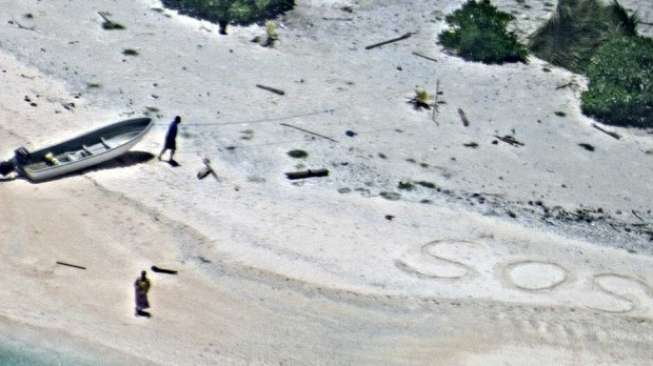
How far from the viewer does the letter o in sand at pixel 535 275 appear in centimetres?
3547

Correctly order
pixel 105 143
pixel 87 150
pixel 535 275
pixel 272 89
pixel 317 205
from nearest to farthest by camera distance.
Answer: pixel 535 275 < pixel 317 205 < pixel 87 150 < pixel 105 143 < pixel 272 89

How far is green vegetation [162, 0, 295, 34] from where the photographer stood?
50125 millimetres

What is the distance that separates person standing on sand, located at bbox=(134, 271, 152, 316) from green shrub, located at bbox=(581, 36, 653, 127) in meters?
19.7

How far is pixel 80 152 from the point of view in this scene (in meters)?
39.9

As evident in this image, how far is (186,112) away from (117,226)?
314 inches

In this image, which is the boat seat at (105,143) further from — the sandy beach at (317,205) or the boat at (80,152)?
the sandy beach at (317,205)

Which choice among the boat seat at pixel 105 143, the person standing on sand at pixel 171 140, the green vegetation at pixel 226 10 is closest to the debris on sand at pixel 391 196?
the person standing on sand at pixel 171 140

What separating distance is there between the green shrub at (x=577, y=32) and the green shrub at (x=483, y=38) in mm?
958

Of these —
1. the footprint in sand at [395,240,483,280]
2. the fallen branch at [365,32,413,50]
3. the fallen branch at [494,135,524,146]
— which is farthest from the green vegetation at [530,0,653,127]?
the footprint in sand at [395,240,483,280]

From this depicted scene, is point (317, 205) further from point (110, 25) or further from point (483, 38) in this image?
point (110, 25)

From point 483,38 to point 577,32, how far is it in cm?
373

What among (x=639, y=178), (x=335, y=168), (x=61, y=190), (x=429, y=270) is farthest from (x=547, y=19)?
(x=61, y=190)

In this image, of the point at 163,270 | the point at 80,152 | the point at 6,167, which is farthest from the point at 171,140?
the point at 163,270

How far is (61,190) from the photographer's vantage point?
38.1 m
